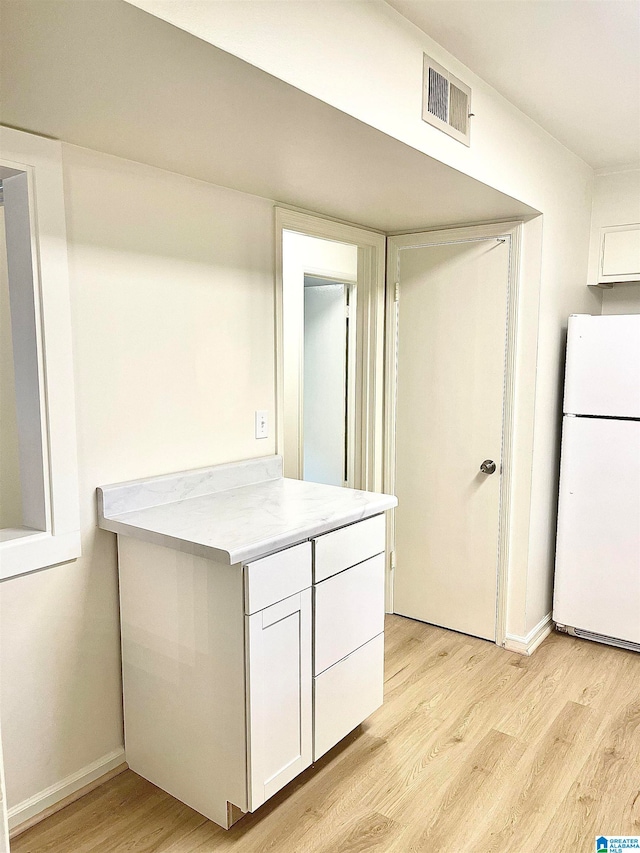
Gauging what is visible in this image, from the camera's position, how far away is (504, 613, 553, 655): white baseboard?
10.2ft

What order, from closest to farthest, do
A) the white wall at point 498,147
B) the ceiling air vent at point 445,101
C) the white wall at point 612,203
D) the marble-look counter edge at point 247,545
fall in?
1. the white wall at point 498,147
2. the marble-look counter edge at point 247,545
3. the ceiling air vent at point 445,101
4. the white wall at point 612,203

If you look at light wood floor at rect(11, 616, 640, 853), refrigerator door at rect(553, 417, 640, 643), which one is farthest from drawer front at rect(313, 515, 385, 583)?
refrigerator door at rect(553, 417, 640, 643)

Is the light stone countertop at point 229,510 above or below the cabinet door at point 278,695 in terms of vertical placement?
above

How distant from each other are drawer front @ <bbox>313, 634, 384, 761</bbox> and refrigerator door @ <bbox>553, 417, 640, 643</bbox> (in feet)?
4.28

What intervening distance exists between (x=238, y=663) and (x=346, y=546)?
22.0 inches

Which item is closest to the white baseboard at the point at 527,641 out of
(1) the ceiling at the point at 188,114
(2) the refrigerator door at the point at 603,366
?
(2) the refrigerator door at the point at 603,366

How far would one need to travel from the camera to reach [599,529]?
10.2ft

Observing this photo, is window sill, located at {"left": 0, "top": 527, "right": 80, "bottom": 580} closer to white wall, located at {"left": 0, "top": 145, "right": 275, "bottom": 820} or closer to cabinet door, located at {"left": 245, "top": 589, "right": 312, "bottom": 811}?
white wall, located at {"left": 0, "top": 145, "right": 275, "bottom": 820}

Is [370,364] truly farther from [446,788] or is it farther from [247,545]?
[446,788]

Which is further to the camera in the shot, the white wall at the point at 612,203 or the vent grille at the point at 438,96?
the white wall at the point at 612,203

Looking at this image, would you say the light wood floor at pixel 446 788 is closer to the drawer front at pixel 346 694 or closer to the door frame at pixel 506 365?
the drawer front at pixel 346 694

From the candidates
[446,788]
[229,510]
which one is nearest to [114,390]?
[229,510]

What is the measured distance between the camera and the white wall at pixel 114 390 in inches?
76.7

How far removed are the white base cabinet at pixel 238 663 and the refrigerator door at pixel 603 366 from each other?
4.90ft
